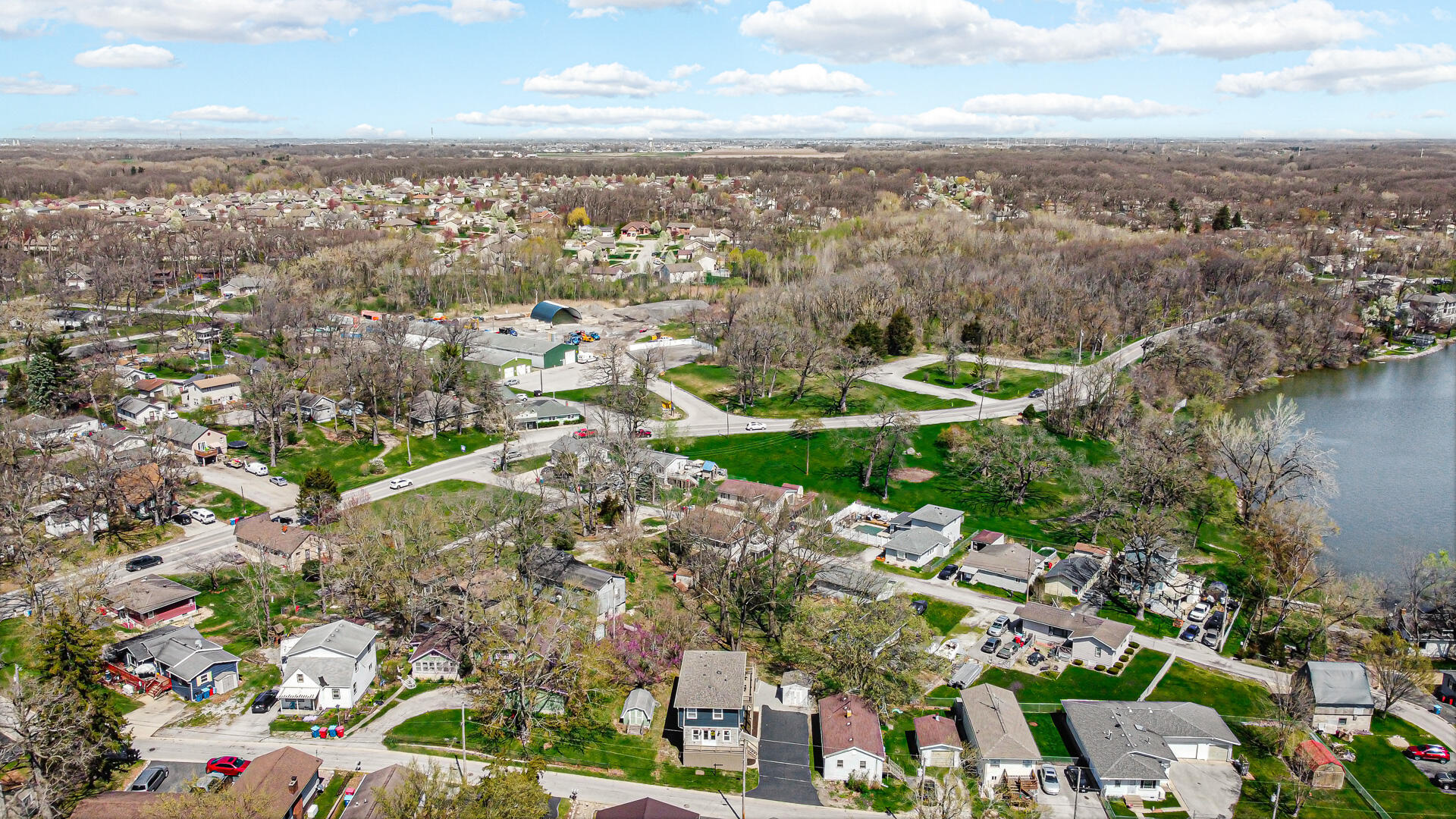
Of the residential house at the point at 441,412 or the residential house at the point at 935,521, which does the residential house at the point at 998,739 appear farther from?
the residential house at the point at 441,412

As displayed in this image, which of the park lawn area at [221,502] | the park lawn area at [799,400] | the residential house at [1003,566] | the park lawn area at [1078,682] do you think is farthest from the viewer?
the park lawn area at [799,400]

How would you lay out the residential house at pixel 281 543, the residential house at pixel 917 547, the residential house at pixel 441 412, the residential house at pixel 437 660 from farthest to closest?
the residential house at pixel 441 412 < the residential house at pixel 917 547 < the residential house at pixel 281 543 < the residential house at pixel 437 660

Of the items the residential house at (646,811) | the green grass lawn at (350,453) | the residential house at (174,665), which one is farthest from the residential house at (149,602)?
the residential house at (646,811)

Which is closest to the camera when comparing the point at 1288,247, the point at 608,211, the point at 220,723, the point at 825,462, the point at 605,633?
the point at 220,723

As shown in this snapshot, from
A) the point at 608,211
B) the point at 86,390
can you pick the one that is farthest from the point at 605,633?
the point at 608,211

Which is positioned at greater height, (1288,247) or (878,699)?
(1288,247)

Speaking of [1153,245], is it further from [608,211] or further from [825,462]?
[608,211]

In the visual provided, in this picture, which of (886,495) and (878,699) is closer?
(878,699)
